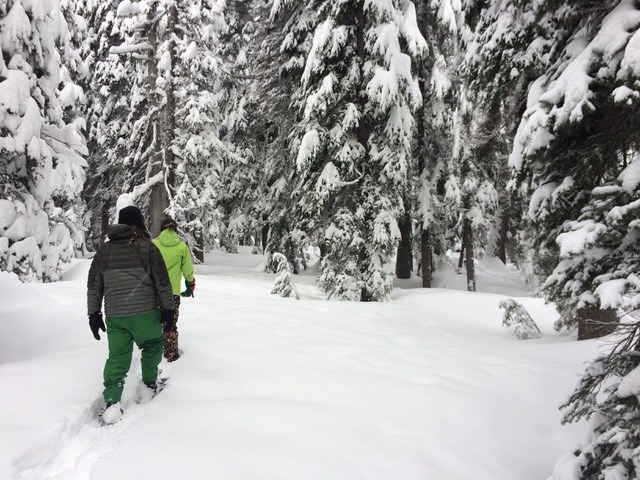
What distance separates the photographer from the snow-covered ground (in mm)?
3428

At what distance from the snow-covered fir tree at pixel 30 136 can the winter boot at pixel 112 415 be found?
5.51 meters

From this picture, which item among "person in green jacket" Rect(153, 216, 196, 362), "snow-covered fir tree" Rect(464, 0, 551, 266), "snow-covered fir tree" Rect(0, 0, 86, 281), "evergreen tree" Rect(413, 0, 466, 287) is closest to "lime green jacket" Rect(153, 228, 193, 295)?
"person in green jacket" Rect(153, 216, 196, 362)

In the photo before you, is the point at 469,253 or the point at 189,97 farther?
the point at 469,253

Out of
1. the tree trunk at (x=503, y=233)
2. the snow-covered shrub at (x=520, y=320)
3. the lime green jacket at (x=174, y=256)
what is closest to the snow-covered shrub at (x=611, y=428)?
the lime green jacket at (x=174, y=256)

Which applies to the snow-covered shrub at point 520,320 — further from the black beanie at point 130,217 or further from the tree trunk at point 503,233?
the tree trunk at point 503,233

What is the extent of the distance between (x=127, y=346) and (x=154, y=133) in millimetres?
12047

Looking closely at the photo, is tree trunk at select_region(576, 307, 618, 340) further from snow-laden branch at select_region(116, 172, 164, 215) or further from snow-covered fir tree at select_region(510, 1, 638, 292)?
snow-laden branch at select_region(116, 172, 164, 215)

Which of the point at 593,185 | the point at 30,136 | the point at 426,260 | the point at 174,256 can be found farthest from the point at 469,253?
the point at 30,136

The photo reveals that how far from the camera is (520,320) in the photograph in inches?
342

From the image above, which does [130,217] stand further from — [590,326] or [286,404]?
[590,326]

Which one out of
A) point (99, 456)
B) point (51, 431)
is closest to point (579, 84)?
point (99, 456)

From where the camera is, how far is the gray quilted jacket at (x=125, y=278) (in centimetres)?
453

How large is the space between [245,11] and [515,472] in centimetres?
2188

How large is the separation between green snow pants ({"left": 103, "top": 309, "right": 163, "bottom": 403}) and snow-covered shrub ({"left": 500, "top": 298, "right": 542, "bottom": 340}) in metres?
6.90
